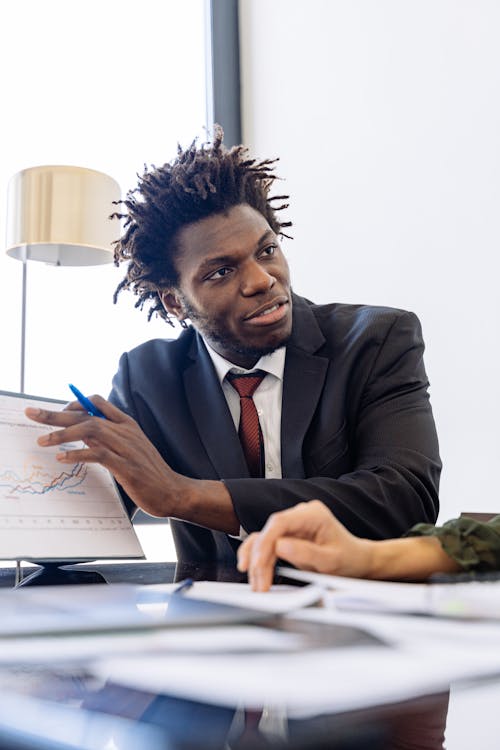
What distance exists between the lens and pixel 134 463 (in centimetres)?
114

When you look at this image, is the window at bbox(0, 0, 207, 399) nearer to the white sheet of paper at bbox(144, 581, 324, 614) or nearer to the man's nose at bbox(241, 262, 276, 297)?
the man's nose at bbox(241, 262, 276, 297)

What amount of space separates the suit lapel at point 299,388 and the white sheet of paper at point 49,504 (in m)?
0.36

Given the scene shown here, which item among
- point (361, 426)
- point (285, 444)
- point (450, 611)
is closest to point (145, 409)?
point (285, 444)

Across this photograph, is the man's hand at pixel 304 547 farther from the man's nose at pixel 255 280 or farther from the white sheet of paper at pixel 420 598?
the man's nose at pixel 255 280

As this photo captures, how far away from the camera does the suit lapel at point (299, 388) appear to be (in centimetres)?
147

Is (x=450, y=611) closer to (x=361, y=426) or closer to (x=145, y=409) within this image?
(x=361, y=426)

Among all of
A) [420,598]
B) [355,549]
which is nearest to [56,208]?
[355,549]

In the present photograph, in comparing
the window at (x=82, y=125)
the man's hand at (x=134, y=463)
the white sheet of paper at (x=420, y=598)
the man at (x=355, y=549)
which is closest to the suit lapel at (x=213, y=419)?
the man's hand at (x=134, y=463)

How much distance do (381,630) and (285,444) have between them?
40.2 inches

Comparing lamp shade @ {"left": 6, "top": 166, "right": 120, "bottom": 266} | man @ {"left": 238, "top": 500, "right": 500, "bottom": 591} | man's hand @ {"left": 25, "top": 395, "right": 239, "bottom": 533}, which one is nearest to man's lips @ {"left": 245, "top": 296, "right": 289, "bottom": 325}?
man's hand @ {"left": 25, "top": 395, "right": 239, "bottom": 533}

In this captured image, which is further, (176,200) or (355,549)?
(176,200)

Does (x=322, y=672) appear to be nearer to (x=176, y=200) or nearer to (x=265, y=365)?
(x=265, y=365)

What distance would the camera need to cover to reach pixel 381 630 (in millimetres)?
455

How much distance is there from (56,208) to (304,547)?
2.00 metres
